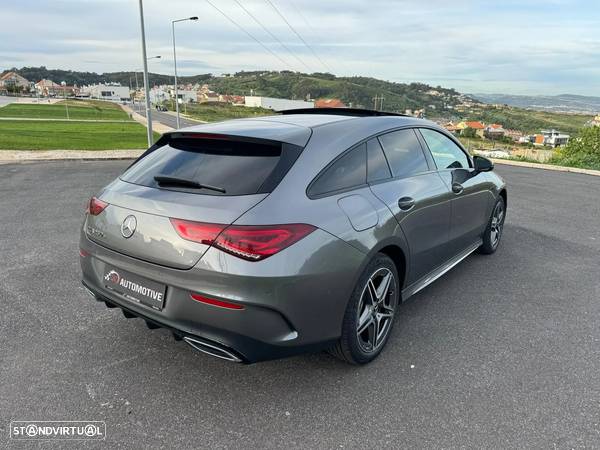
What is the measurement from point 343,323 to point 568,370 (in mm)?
1566

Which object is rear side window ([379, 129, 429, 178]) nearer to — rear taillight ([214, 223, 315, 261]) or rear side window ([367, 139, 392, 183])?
rear side window ([367, 139, 392, 183])

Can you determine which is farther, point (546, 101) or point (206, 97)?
point (546, 101)

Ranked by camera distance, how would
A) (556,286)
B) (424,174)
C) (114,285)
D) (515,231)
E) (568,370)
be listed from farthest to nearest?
(515,231)
(556,286)
(424,174)
(568,370)
(114,285)

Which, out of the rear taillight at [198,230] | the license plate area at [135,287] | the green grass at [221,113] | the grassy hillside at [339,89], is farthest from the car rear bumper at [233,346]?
the green grass at [221,113]

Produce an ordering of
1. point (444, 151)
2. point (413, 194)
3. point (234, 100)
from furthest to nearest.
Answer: point (234, 100) → point (444, 151) → point (413, 194)

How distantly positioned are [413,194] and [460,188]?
0.94 m

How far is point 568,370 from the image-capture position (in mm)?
2854

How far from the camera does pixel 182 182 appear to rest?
2.51 meters

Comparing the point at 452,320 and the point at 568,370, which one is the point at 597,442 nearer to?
the point at 568,370

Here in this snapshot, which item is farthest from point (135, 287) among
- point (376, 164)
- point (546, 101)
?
point (546, 101)

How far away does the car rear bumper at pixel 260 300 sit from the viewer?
85.5 inches

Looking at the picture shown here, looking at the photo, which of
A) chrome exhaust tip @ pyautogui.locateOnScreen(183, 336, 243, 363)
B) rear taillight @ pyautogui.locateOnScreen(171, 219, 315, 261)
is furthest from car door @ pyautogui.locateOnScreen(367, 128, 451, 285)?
chrome exhaust tip @ pyautogui.locateOnScreen(183, 336, 243, 363)

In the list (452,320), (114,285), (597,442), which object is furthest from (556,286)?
(114,285)

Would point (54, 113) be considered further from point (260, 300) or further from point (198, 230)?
point (260, 300)
